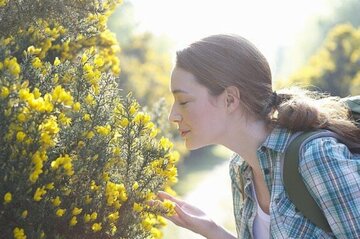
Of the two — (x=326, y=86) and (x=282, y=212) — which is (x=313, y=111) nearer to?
(x=282, y=212)

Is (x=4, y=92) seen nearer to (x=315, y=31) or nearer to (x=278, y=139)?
(x=278, y=139)

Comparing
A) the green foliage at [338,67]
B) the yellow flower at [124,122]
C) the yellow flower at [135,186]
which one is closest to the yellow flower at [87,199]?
the yellow flower at [135,186]

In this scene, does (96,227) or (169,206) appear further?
(169,206)

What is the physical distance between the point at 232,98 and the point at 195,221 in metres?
0.64

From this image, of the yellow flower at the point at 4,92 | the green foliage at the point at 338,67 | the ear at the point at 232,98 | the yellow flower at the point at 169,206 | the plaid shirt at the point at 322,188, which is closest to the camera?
the yellow flower at the point at 4,92

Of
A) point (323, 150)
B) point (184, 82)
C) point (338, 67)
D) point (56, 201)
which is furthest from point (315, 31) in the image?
point (56, 201)

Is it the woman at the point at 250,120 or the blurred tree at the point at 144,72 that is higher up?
the blurred tree at the point at 144,72

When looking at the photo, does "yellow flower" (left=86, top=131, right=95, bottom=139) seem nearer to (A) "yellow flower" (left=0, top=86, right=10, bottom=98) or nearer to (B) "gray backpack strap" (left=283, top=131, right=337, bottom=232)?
(A) "yellow flower" (left=0, top=86, right=10, bottom=98)

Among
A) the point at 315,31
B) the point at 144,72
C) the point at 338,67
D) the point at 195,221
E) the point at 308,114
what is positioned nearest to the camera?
the point at 308,114

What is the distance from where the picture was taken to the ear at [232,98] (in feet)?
8.83

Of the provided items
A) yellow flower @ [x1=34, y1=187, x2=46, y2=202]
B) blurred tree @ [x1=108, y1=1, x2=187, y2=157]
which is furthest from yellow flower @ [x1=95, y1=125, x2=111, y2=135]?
blurred tree @ [x1=108, y1=1, x2=187, y2=157]

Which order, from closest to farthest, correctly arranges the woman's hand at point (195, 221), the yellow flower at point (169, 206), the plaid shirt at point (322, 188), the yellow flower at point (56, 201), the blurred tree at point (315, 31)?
the yellow flower at point (56, 201) < the plaid shirt at point (322, 188) < the yellow flower at point (169, 206) < the woman's hand at point (195, 221) < the blurred tree at point (315, 31)

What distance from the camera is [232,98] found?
2.71 metres

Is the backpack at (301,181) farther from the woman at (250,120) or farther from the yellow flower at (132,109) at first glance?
the yellow flower at (132,109)
